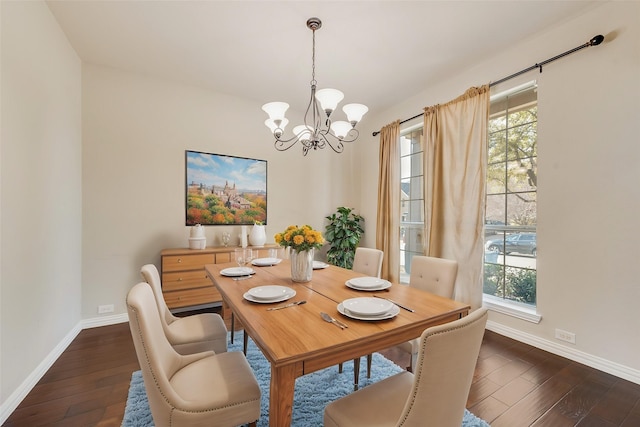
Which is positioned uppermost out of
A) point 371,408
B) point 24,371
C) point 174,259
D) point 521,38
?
point 521,38

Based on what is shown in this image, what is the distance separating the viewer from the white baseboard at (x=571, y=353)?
6.74ft

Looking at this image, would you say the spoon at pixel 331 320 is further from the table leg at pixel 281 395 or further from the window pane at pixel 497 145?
the window pane at pixel 497 145

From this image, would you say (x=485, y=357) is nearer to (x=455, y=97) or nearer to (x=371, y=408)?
(x=371, y=408)

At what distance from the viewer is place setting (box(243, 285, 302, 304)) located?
4.95 ft

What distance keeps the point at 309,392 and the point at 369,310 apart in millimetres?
1021

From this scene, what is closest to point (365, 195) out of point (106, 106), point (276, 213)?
point (276, 213)

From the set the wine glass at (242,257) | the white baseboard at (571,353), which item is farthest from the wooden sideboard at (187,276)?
the white baseboard at (571,353)

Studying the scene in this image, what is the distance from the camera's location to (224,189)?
3.81m

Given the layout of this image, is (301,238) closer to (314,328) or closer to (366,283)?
(366,283)

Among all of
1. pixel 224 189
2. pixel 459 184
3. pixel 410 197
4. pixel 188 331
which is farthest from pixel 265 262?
pixel 410 197

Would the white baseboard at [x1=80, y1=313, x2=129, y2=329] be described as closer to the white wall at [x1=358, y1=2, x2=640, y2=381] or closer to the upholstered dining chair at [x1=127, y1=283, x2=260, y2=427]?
the upholstered dining chair at [x1=127, y1=283, x2=260, y2=427]

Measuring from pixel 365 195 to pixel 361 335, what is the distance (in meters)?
3.78

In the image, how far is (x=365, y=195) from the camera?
477cm

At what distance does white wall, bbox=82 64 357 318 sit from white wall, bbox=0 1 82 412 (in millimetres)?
233
